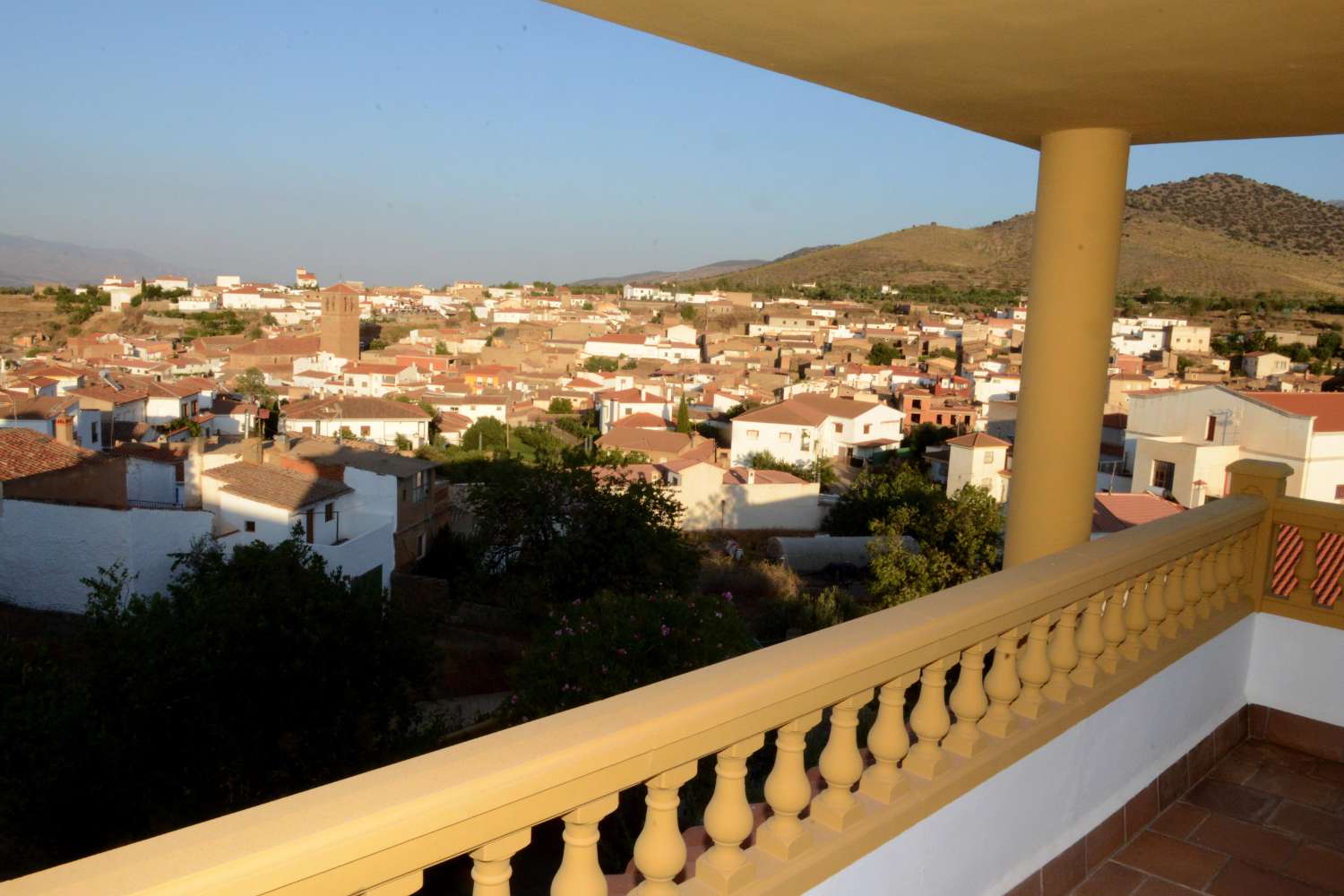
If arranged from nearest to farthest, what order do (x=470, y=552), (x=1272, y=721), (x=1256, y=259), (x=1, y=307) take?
(x=1272, y=721)
(x=470, y=552)
(x=1256, y=259)
(x=1, y=307)

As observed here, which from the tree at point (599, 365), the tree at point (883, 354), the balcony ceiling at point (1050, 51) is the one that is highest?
the balcony ceiling at point (1050, 51)

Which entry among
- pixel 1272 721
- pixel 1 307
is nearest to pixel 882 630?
pixel 1272 721

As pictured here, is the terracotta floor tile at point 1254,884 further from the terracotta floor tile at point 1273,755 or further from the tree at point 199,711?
the tree at point 199,711

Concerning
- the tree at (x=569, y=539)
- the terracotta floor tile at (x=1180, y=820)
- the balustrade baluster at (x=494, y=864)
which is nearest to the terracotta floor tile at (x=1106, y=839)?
the terracotta floor tile at (x=1180, y=820)

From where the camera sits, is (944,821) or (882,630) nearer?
(882,630)

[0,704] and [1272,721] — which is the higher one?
[1272,721]

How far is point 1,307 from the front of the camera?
2662 inches

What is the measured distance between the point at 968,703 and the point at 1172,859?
99cm

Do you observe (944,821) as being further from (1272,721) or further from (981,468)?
Result: (981,468)

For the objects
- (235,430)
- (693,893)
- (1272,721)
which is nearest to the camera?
(693,893)

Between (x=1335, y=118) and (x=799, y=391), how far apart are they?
3631cm

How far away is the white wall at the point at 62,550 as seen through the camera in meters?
13.7

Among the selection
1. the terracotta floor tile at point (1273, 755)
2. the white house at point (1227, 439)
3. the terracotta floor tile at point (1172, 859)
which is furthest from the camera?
the white house at point (1227, 439)

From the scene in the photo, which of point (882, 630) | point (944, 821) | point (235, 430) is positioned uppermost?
point (882, 630)
